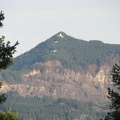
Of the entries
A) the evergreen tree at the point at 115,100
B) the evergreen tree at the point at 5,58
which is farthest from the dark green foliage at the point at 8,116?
the evergreen tree at the point at 115,100

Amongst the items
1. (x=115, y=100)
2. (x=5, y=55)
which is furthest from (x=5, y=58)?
(x=115, y=100)

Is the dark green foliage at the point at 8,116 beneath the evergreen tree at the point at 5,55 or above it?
beneath

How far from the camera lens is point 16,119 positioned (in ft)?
115

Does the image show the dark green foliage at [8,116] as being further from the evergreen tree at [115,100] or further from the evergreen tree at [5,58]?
the evergreen tree at [115,100]

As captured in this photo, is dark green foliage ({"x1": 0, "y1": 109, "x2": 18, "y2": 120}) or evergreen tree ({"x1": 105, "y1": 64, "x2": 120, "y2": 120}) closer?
dark green foliage ({"x1": 0, "y1": 109, "x2": 18, "y2": 120})

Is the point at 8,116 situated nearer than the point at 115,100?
Yes

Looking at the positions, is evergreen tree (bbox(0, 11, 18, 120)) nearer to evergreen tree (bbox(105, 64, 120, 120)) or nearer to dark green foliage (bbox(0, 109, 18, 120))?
dark green foliage (bbox(0, 109, 18, 120))

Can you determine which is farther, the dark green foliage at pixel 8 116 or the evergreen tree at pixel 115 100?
the evergreen tree at pixel 115 100

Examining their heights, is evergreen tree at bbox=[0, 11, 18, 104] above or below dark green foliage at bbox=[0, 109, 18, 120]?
above

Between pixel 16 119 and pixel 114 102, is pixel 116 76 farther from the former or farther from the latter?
pixel 16 119

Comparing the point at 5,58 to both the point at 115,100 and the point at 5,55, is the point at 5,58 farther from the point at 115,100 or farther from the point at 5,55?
the point at 115,100

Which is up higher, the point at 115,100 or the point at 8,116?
the point at 115,100

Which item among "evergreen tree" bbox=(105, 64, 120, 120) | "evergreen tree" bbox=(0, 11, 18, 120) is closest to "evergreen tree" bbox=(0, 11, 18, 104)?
"evergreen tree" bbox=(0, 11, 18, 120)

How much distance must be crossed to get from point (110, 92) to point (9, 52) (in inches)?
356
